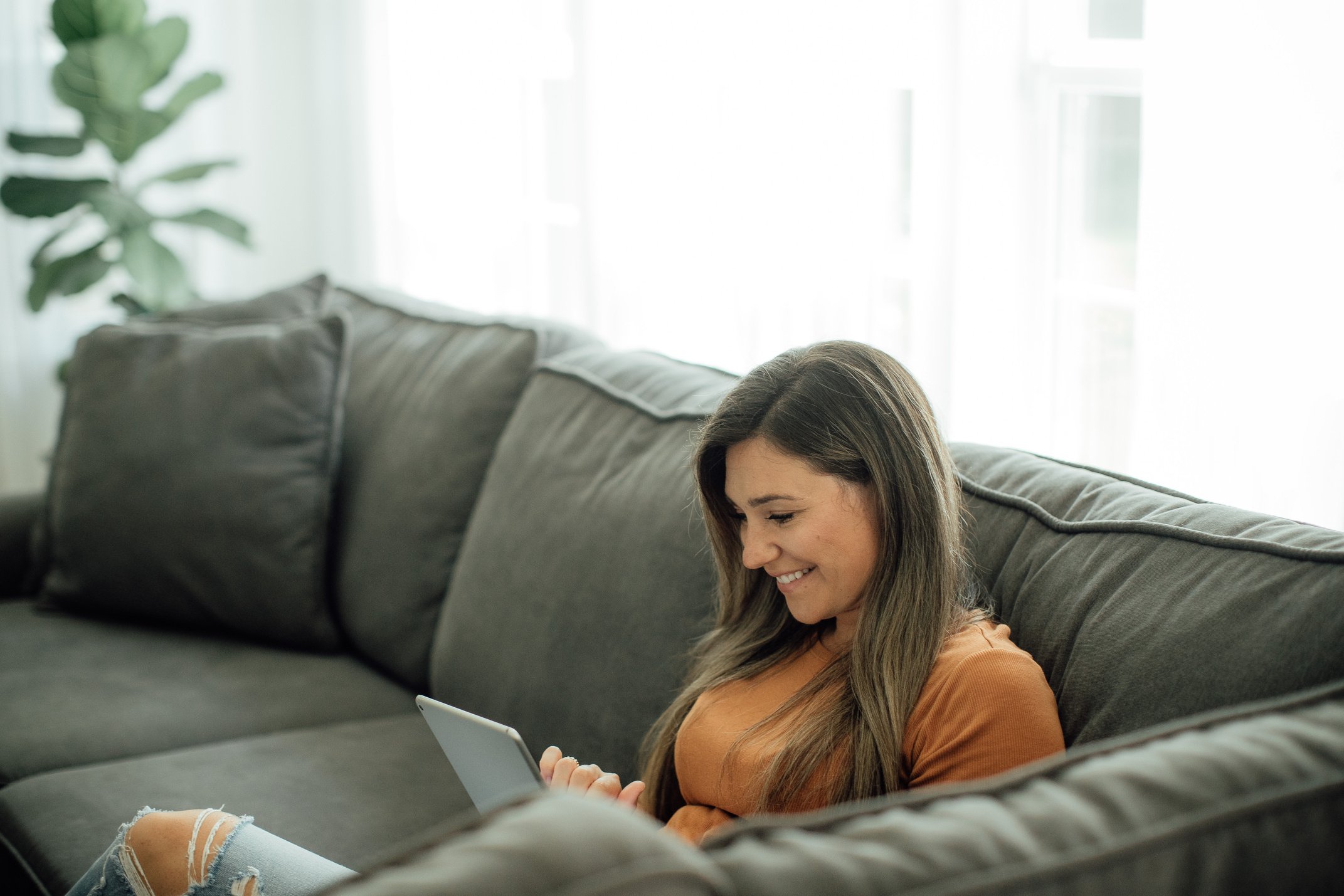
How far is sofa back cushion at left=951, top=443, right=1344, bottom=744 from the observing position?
0.97 metres

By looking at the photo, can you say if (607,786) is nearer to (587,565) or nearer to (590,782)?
(590,782)

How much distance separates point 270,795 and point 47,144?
6.60 feet

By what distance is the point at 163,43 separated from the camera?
119 inches

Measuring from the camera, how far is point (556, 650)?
1654 mm

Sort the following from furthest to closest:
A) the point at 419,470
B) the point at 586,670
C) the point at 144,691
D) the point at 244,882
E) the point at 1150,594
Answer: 1. the point at 419,470
2. the point at 144,691
3. the point at 586,670
4. the point at 244,882
5. the point at 1150,594

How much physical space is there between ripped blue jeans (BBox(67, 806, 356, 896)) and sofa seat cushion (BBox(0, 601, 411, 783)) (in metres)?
0.58

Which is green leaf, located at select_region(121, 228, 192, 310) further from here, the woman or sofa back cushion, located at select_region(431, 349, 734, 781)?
the woman

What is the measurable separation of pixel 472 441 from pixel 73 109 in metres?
1.71

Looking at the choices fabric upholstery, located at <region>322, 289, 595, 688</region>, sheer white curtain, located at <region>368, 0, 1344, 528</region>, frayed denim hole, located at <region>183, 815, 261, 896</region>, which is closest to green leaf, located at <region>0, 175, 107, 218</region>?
sheer white curtain, located at <region>368, 0, 1344, 528</region>

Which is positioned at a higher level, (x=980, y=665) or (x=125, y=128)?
(x=125, y=128)

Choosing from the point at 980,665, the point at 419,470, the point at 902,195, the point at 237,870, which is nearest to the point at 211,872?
the point at 237,870

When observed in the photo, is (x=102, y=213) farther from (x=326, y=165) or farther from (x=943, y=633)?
(x=943, y=633)

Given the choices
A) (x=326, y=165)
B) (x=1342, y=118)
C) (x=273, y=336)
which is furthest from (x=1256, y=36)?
(x=326, y=165)

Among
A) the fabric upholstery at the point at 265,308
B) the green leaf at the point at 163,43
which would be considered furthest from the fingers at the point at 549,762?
the green leaf at the point at 163,43
